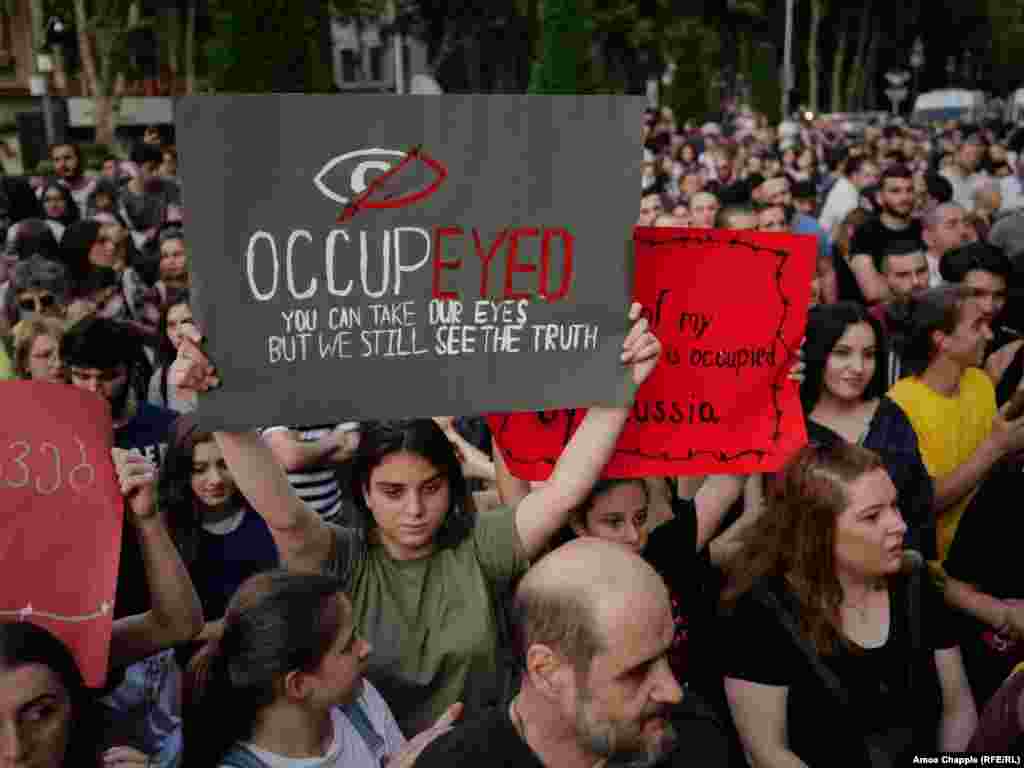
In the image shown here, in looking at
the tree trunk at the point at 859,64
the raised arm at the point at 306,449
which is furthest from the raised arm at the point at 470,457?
the tree trunk at the point at 859,64

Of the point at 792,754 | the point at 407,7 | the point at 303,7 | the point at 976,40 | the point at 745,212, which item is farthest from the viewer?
the point at 976,40

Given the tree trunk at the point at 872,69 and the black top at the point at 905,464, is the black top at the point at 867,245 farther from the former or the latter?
the tree trunk at the point at 872,69

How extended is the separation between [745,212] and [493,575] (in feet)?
12.9

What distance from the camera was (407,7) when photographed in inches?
1642

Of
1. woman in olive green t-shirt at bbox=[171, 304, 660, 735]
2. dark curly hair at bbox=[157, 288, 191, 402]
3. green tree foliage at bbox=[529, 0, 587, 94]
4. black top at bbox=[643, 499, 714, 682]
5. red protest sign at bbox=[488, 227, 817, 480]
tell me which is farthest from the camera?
green tree foliage at bbox=[529, 0, 587, 94]

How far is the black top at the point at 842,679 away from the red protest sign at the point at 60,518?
1.38 metres

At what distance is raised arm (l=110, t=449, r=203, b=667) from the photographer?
2.53m

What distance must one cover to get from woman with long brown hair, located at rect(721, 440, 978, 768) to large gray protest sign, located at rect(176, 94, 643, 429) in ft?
1.81

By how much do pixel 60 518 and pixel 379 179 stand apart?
91 centimetres

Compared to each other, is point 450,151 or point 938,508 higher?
point 450,151

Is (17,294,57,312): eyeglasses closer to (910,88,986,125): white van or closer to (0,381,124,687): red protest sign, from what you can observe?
(0,381,124,687): red protest sign

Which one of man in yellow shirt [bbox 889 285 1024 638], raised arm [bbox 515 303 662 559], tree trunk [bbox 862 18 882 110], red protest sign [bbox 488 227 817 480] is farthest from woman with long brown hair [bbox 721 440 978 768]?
tree trunk [bbox 862 18 882 110]

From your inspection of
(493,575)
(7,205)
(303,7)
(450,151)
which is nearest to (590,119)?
(450,151)

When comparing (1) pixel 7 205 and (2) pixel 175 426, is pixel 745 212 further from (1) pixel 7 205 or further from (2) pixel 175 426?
(1) pixel 7 205
